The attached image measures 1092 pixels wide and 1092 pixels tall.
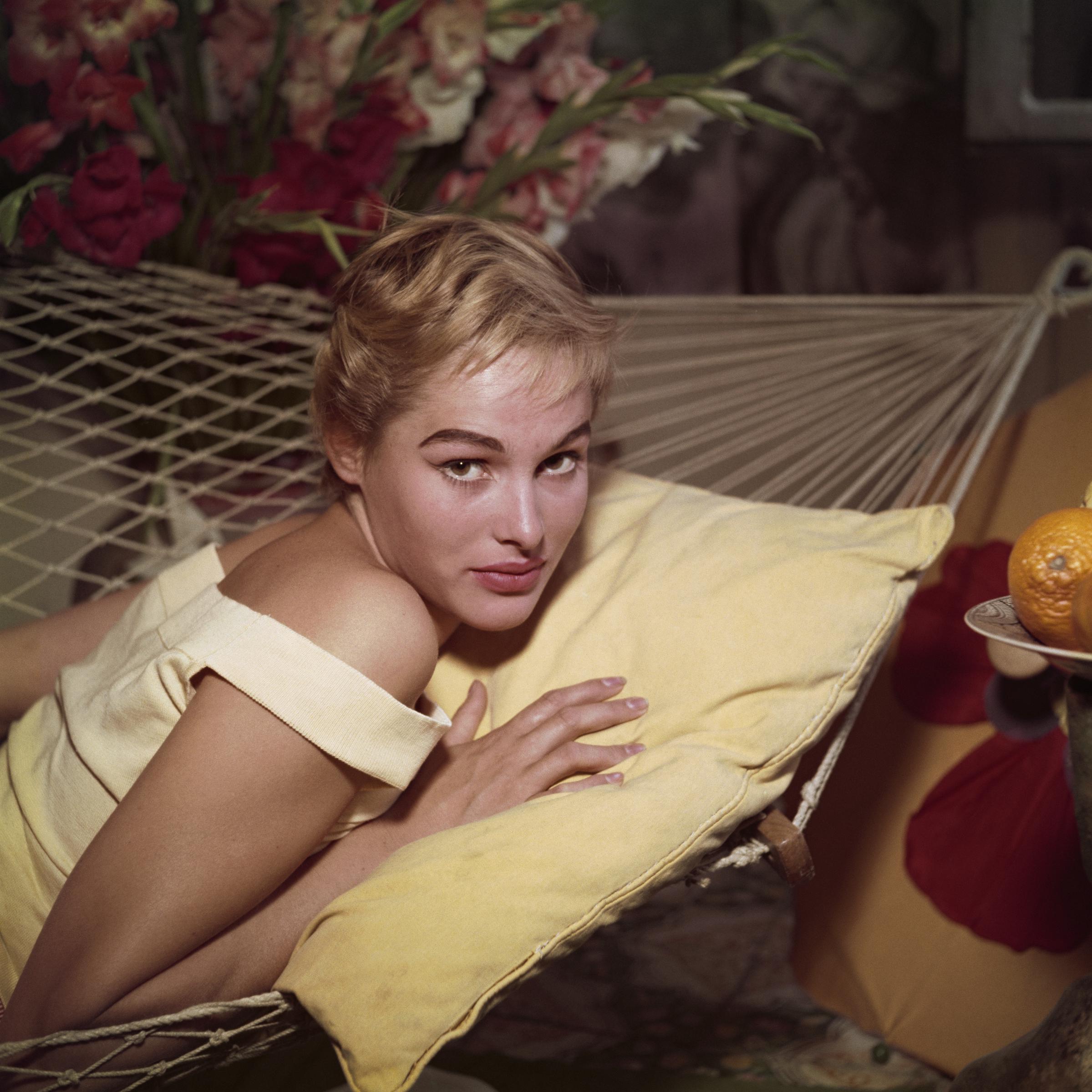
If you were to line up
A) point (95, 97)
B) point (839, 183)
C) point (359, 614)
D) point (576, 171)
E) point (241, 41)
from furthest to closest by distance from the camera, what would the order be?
point (839, 183) < point (576, 171) < point (241, 41) < point (95, 97) < point (359, 614)

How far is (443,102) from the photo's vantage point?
1.47 meters

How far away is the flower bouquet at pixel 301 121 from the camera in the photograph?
131 cm

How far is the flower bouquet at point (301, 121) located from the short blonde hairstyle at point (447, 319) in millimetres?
271

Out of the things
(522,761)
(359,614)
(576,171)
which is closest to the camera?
(359,614)

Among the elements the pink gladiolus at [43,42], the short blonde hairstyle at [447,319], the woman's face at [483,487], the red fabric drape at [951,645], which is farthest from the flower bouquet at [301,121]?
the red fabric drape at [951,645]

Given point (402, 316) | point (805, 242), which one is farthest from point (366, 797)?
point (805, 242)

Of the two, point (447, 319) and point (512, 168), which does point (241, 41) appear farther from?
point (447, 319)

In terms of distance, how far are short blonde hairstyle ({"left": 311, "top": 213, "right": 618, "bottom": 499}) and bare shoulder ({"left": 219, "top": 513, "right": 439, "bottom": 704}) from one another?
0.13 meters

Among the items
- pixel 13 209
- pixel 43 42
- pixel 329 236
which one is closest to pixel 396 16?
pixel 329 236

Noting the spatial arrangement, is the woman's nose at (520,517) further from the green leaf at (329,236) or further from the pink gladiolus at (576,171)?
the pink gladiolus at (576,171)

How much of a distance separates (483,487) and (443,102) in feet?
2.48

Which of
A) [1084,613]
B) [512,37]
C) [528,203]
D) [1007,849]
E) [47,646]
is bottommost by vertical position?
[1007,849]

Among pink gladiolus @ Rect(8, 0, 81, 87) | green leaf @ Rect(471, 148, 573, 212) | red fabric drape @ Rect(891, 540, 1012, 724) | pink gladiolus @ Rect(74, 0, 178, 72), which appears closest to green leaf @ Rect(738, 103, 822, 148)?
green leaf @ Rect(471, 148, 573, 212)

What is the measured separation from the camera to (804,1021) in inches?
57.4
